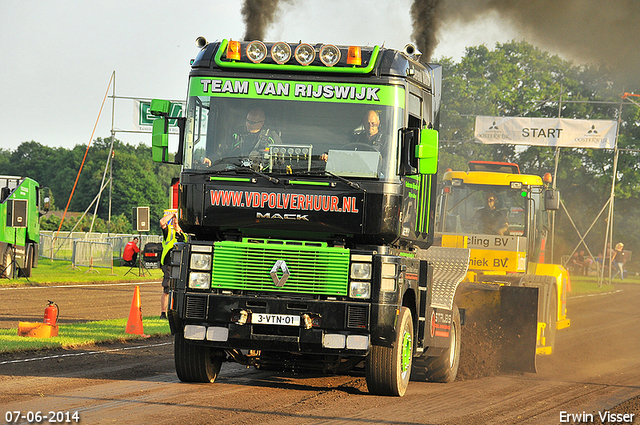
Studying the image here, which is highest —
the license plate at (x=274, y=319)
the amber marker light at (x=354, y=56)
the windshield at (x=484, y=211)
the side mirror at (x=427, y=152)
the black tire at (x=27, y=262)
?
the amber marker light at (x=354, y=56)

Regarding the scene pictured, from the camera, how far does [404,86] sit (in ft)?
27.7

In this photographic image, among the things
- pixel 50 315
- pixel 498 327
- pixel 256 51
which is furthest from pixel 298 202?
pixel 50 315

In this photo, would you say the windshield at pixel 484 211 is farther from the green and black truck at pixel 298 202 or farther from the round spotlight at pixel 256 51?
the round spotlight at pixel 256 51

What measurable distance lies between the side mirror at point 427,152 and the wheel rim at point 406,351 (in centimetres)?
171


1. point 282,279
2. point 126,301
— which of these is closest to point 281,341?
point 282,279

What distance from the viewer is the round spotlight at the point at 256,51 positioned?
8461 mm

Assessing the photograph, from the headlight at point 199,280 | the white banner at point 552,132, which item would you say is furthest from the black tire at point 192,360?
the white banner at point 552,132

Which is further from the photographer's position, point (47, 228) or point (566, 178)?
point (47, 228)

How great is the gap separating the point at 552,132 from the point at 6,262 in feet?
65.7

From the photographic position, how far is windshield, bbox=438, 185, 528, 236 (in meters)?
15.1

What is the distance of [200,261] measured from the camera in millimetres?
8188

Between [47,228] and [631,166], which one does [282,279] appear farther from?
[47,228]

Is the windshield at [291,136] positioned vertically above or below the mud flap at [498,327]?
above

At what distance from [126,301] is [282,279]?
1405 cm
